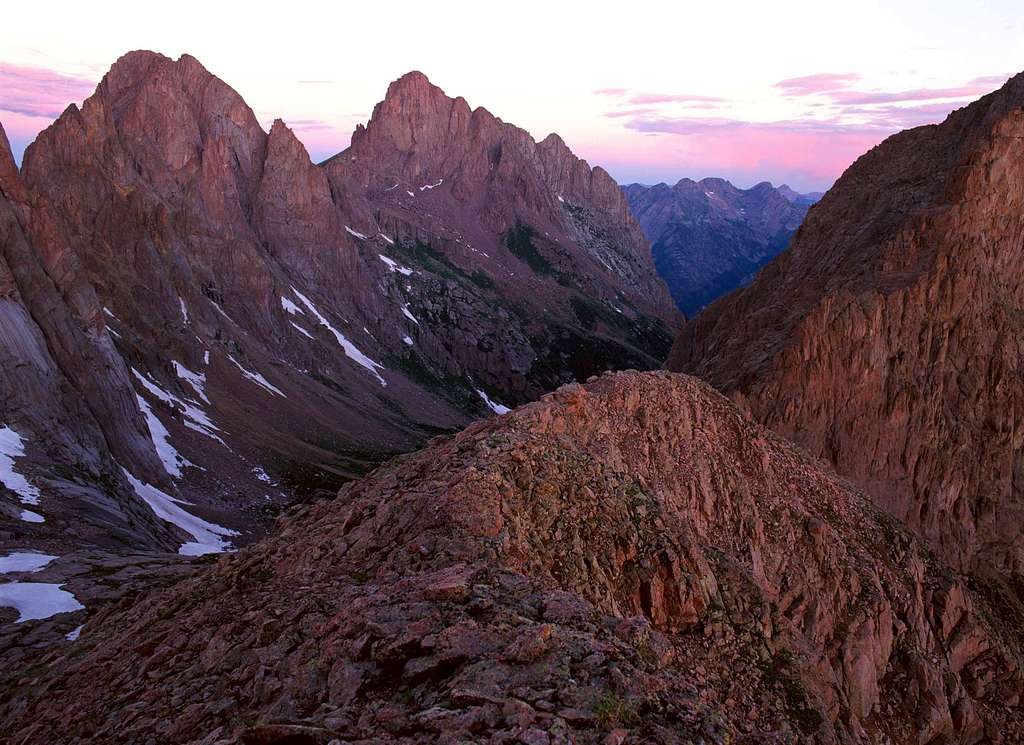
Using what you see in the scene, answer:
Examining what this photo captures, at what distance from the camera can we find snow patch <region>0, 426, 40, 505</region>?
38625 millimetres

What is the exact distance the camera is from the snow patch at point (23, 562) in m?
29.3

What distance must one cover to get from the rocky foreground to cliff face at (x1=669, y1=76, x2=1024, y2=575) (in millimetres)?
21370

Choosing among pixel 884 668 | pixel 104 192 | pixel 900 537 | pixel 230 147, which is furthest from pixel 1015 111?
pixel 230 147

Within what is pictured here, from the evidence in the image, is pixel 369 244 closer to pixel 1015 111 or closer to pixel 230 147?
pixel 230 147

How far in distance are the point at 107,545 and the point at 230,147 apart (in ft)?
388

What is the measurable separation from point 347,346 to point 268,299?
55.9ft

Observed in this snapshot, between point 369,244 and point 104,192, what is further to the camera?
point 369,244

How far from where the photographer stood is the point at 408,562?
13492 mm

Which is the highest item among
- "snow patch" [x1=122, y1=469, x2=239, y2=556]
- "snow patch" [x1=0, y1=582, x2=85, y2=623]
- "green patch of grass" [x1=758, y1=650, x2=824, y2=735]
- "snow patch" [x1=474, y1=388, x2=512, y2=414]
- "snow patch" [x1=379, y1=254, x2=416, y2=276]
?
"snow patch" [x1=379, y1=254, x2=416, y2=276]

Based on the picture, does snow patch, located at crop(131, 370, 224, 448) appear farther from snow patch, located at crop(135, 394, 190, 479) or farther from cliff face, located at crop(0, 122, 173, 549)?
cliff face, located at crop(0, 122, 173, 549)

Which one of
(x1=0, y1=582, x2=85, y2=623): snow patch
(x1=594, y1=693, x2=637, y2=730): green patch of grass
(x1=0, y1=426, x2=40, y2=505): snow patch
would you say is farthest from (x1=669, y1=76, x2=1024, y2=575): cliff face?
(x1=594, y1=693, x2=637, y2=730): green patch of grass

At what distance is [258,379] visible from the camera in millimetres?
98438

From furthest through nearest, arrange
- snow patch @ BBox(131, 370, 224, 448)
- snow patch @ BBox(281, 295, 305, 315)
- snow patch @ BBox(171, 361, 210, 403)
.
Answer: snow patch @ BBox(281, 295, 305, 315) → snow patch @ BBox(171, 361, 210, 403) → snow patch @ BBox(131, 370, 224, 448)

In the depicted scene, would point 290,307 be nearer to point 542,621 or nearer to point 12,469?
point 12,469
